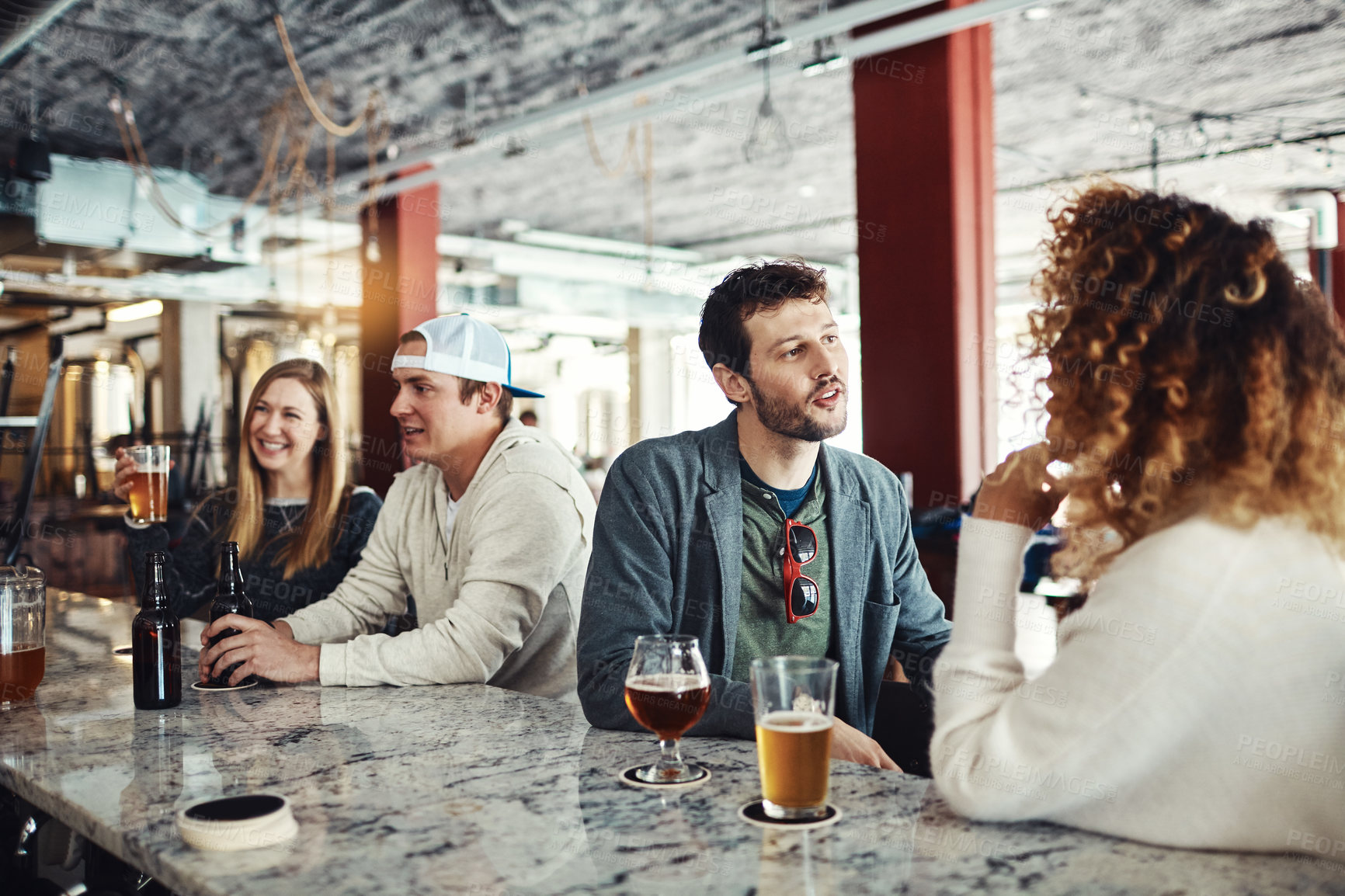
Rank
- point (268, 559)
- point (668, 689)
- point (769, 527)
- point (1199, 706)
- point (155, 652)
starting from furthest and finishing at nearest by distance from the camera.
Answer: point (268, 559) < point (769, 527) < point (155, 652) < point (668, 689) < point (1199, 706)

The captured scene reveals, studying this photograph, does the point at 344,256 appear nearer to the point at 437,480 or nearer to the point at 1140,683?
the point at 437,480

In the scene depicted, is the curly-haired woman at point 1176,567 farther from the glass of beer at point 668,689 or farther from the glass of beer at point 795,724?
the glass of beer at point 668,689

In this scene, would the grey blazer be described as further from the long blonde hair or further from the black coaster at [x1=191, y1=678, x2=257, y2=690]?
the long blonde hair

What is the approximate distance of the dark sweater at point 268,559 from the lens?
2578 millimetres

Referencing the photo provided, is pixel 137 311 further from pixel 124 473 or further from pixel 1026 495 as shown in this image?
pixel 1026 495

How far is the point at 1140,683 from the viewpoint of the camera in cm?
91

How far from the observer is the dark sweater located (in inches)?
102

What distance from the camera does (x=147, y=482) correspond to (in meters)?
2.19

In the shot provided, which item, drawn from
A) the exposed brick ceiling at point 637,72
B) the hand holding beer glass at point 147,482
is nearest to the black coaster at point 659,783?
the hand holding beer glass at point 147,482

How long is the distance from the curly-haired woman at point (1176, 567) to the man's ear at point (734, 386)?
2.57ft

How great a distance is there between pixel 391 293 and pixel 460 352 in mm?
5568

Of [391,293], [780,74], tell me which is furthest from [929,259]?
[391,293]

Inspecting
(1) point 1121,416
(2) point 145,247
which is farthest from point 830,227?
(1) point 1121,416

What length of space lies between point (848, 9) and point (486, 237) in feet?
23.9
